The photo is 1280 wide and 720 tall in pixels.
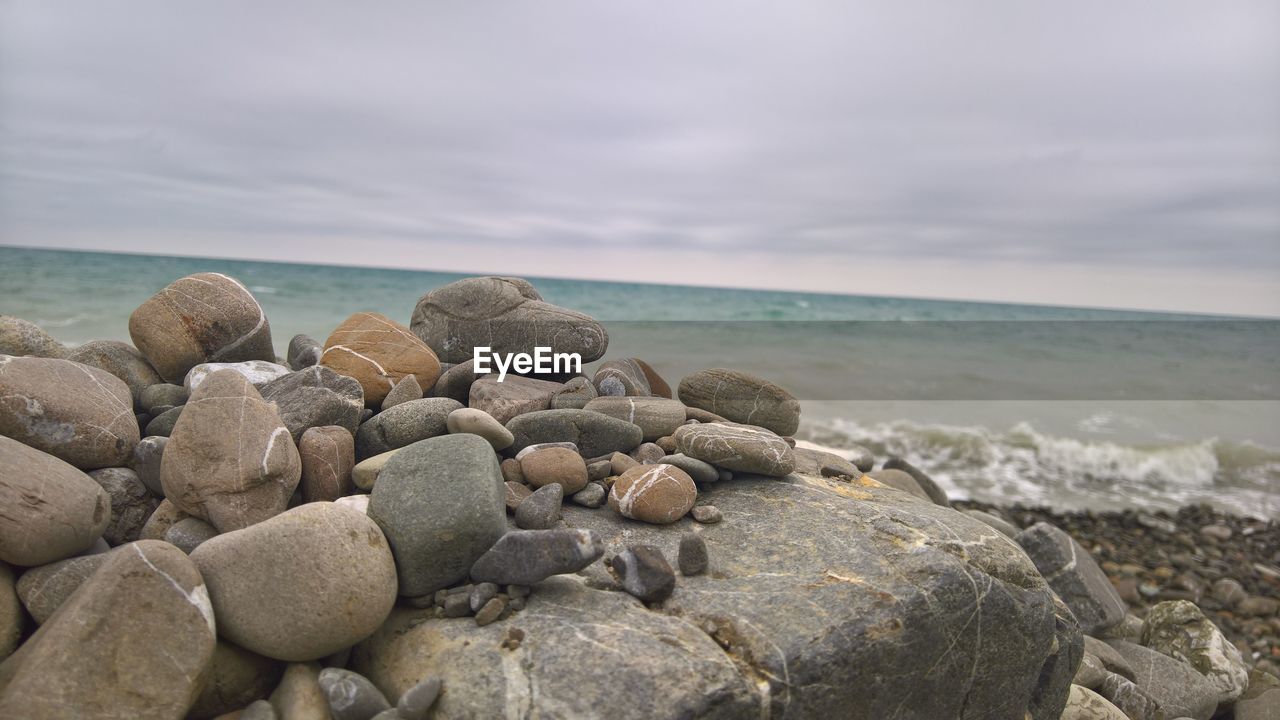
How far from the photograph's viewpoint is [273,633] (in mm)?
2896

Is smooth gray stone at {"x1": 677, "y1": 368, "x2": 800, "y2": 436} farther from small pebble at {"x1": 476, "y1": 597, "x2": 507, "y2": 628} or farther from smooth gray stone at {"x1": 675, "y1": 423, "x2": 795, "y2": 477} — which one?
small pebble at {"x1": 476, "y1": 597, "x2": 507, "y2": 628}

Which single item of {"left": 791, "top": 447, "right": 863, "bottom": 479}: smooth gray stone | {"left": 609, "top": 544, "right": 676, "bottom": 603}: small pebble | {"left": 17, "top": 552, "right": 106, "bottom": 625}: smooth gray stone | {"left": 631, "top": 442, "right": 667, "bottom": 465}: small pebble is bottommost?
{"left": 17, "top": 552, "right": 106, "bottom": 625}: smooth gray stone

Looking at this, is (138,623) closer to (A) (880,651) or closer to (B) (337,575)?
(B) (337,575)

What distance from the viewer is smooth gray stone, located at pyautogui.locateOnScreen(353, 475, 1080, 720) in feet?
9.03

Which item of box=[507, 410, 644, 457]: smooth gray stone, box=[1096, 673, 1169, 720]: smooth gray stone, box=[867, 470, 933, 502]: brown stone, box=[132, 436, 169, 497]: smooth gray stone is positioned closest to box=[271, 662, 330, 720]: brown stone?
box=[132, 436, 169, 497]: smooth gray stone

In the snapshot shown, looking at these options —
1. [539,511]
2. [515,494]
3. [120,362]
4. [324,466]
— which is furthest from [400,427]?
[120,362]

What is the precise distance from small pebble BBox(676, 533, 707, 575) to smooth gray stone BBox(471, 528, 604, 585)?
50 cm

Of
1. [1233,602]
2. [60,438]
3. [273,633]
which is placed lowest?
[1233,602]

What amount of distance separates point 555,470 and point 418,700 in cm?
160

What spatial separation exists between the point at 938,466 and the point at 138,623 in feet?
40.6

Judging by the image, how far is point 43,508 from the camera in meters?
3.12

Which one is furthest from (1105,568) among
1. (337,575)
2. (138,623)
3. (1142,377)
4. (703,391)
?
(1142,377)

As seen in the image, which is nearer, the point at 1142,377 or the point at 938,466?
the point at 938,466

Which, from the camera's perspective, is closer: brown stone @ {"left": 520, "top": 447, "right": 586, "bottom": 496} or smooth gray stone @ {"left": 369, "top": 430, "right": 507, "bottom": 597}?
smooth gray stone @ {"left": 369, "top": 430, "right": 507, "bottom": 597}
